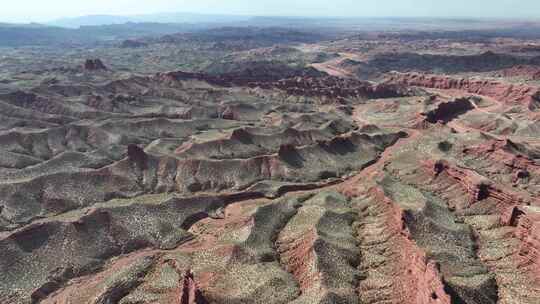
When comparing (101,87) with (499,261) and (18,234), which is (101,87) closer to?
(18,234)

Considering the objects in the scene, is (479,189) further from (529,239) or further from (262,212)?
(262,212)

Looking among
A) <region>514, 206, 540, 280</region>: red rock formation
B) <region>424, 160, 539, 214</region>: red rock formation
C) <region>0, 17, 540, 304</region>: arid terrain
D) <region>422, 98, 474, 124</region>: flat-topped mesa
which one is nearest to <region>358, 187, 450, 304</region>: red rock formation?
<region>0, 17, 540, 304</region>: arid terrain

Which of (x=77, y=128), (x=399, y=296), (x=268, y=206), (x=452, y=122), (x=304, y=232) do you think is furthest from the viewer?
(x=452, y=122)

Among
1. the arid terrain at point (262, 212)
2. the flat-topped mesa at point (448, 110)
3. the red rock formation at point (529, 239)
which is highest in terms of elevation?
the red rock formation at point (529, 239)

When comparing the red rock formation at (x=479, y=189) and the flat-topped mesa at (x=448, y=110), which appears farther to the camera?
the flat-topped mesa at (x=448, y=110)

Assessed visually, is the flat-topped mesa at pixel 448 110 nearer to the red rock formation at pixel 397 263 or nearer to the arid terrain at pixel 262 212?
the arid terrain at pixel 262 212

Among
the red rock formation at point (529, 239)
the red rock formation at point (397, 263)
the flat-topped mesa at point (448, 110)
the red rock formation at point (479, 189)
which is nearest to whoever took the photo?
the red rock formation at point (397, 263)

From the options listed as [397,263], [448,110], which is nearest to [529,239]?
[397,263]

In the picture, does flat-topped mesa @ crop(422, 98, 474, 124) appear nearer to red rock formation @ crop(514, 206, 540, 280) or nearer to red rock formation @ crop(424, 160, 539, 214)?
red rock formation @ crop(424, 160, 539, 214)

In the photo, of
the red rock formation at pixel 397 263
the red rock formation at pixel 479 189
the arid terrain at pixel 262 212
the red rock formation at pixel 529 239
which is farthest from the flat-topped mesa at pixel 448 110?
the red rock formation at pixel 529 239

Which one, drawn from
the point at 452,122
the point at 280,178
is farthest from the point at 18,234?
the point at 452,122

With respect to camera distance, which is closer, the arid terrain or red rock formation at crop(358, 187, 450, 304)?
red rock formation at crop(358, 187, 450, 304)
